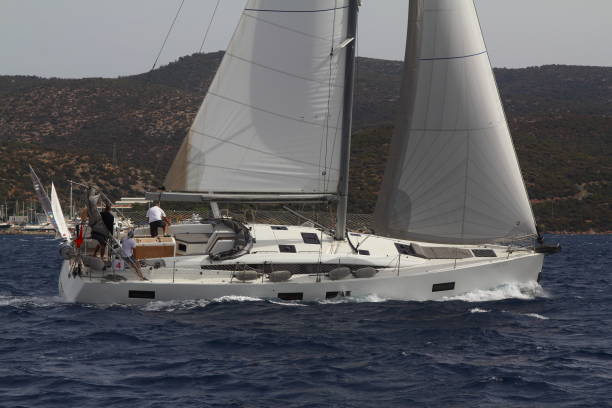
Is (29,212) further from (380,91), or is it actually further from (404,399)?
(404,399)

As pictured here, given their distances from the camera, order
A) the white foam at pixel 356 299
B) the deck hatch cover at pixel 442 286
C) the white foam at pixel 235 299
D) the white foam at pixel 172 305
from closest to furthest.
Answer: the white foam at pixel 172 305
the white foam at pixel 235 299
the white foam at pixel 356 299
the deck hatch cover at pixel 442 286

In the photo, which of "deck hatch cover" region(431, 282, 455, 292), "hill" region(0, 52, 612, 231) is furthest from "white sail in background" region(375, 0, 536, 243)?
"hill" region(0, 52, 612, 231)

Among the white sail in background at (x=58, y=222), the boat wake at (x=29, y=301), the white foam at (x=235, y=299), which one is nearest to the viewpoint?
the white foam at (x=235, y=299)

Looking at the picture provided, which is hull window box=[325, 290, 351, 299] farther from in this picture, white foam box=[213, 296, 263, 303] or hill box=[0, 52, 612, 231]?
hill box=[0, 52, 612, 231]

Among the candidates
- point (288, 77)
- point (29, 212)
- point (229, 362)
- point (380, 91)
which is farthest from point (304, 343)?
point (380, 91)

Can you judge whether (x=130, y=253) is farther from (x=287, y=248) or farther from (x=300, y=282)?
(x=300, y=282)

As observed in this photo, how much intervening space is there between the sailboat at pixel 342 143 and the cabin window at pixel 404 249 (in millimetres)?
85

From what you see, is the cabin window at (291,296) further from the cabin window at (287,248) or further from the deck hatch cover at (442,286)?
the deck hatch cover at (442,286)

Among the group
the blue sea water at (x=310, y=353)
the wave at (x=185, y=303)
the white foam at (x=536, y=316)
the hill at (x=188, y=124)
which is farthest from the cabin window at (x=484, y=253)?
the hill at (x=188, y=124)

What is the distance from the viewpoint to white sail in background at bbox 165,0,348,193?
21000 mm

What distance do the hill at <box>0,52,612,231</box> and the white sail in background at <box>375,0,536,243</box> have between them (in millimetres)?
42447

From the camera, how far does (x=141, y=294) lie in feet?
63.7

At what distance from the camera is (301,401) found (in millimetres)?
12047

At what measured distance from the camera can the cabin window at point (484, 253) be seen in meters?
22.1
